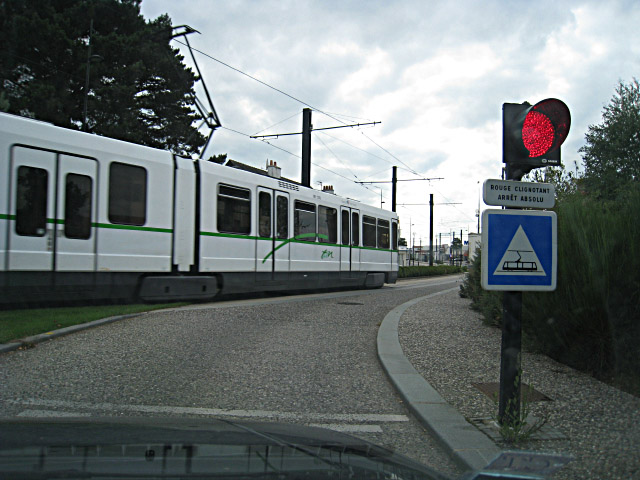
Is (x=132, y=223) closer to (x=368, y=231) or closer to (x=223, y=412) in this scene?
(x=223, y=412)

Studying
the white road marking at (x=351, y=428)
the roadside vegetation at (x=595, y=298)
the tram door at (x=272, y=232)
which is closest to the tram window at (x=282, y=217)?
the tram door at (x=272, y=232)

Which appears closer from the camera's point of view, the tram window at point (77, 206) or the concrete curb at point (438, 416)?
the concrete curb at point (438, 416)

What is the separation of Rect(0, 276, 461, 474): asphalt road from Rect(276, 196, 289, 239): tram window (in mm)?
4623

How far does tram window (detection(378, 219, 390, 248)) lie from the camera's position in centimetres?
1920

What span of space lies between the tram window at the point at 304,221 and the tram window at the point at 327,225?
40 centimetres

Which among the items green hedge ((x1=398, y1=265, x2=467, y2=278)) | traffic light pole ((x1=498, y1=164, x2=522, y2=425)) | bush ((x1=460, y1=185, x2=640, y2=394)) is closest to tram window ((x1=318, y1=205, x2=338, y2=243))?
bush ((x1=460, y1=185, x2=640, y2=394))

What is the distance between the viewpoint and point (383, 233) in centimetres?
1956

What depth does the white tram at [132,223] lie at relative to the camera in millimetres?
7965

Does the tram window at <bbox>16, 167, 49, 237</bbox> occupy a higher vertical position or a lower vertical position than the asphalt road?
higher

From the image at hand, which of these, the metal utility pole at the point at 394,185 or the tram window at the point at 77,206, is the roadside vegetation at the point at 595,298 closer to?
the tram window at the point at 77,206

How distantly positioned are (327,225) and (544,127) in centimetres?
1191

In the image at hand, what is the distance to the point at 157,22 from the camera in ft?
88.5

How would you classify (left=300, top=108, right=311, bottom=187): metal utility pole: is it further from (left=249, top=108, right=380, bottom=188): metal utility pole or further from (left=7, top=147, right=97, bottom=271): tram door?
(left=7, top=147, right=97, bottom=271): tram door

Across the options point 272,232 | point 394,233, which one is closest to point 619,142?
point 394,233
